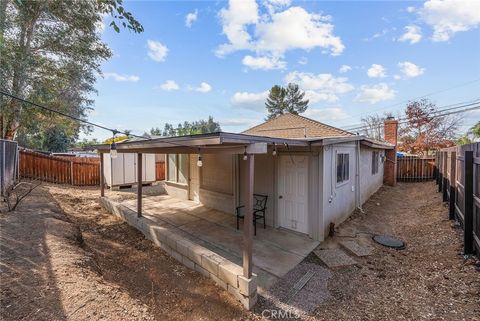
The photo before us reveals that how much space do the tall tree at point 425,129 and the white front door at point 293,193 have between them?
19266mm

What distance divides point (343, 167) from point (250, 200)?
423 centimetres

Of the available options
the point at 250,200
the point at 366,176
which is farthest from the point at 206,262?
the point at 366,176

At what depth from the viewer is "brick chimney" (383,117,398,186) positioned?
13.1 m

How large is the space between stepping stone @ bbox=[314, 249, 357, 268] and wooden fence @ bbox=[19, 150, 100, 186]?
12811 mm

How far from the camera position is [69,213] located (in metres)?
7.45

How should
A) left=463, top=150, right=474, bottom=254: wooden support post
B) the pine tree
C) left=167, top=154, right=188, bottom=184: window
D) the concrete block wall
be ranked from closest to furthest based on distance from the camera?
the concrete block wall < left=463, top=150, right=474, bottom=254: wooden support post < left=167, top=154, right=188, bottom=184: window < the pine tree

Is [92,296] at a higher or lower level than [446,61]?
lower

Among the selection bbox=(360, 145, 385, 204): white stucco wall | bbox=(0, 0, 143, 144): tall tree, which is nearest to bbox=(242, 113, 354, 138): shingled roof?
bbox=(360, 145, 385, 204): white stucco wall

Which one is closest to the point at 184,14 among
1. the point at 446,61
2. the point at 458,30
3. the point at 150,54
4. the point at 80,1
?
the point at 150,54

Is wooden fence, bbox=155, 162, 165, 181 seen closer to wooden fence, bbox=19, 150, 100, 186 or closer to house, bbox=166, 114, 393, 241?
wooden fence, bbox=19, 150, 100, 186

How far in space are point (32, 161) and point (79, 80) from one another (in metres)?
4.93

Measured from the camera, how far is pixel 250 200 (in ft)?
11.2

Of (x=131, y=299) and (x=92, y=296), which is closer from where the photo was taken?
(x=92, y=296)

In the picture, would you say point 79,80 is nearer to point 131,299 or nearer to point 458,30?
point 131,299
